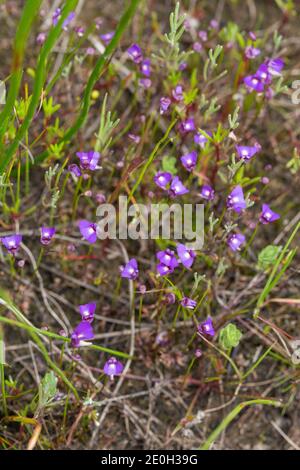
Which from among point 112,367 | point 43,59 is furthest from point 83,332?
point 43,59

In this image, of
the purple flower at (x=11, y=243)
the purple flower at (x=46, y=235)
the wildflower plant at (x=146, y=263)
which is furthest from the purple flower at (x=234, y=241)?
the purple flower at (x=11, y=243)

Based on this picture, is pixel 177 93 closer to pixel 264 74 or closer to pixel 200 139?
pixel 200 139

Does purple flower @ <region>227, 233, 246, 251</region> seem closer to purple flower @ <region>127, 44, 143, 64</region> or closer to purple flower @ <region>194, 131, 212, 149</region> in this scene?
purple flower @ <region>194, 131, 212, 149</region>

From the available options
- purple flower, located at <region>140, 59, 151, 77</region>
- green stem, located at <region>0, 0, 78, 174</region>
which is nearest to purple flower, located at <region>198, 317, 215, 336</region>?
green stem, located at <region>0, 0, 78, 174</region>

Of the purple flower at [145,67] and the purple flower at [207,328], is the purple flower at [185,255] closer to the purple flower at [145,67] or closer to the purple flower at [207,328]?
the purple flower at [207,328]

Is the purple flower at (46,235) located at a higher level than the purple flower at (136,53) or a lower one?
lower
